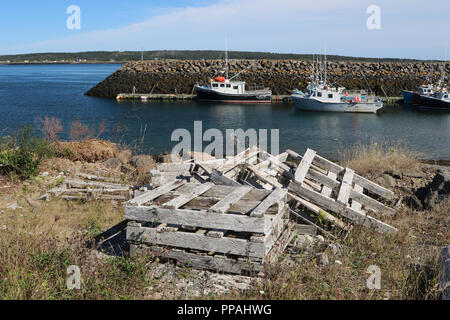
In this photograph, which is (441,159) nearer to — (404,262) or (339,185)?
(339,185)

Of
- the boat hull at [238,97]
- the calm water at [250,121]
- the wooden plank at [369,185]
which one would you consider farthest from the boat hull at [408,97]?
the wooden plank at [369,185]

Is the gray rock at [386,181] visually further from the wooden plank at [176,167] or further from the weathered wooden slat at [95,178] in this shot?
the weathered wooden slat at [95,178]

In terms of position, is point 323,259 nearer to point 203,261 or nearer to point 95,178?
point 203,261

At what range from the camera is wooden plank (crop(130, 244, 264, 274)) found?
180 inches

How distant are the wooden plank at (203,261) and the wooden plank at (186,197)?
1.75 feet

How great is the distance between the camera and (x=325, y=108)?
38219mm

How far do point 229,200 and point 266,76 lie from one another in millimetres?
52891

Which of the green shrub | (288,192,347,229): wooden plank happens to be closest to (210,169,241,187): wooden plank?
(288,192,347,229): wooden plank

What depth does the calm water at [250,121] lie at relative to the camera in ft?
78.0

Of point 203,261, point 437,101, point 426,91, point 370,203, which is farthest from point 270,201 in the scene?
point 426,91

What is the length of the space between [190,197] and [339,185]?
265 cm

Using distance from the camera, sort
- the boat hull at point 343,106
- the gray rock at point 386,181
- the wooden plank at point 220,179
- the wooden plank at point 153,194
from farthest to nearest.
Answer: the boat hull at point 343,106
the gray rock at point 386,181
the wooden plank at point 220,179
the wooden plank at point 153,194
